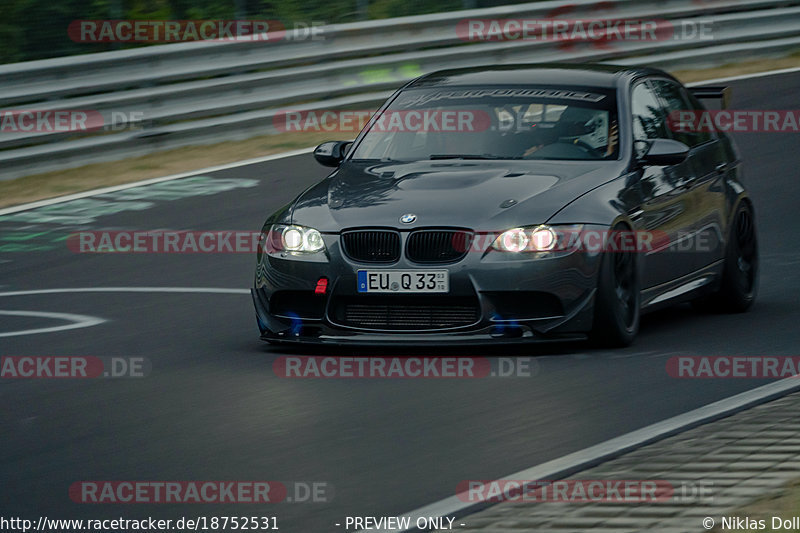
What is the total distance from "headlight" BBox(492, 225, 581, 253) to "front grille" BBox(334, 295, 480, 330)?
1.09ft

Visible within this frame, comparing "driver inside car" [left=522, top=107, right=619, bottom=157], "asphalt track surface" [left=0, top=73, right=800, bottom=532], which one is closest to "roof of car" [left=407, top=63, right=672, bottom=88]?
"driver inside car" [left=522, top=107, right=619, bottom=157]

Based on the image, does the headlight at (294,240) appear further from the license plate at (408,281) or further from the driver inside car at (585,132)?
the driver inside car at (585,132)

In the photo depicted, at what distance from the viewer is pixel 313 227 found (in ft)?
26.0

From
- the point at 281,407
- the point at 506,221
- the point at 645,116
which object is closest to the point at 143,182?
the point at 645,116

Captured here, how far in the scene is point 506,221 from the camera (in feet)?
25.1

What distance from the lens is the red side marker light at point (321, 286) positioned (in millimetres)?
7812

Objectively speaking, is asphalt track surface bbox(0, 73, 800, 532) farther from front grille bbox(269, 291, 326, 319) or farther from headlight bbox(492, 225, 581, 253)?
headlight bbox(492, 225, 581, 253)

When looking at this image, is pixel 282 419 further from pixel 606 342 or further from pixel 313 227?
pixel 606 342

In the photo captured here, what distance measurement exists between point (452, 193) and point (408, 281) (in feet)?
2.04

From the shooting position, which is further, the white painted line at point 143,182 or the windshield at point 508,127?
the white painted line at point 143,182

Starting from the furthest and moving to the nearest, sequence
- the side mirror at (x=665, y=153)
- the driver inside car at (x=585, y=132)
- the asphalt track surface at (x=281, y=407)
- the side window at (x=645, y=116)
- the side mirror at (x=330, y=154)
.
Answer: the side mirror at (x=330, y=154) < the side window at (x=645, y=116) < the driver inside car at (x=585, y=132) < the side mirror at (x=665, y=153) < the asphalt track surface at (x=281, y=407)

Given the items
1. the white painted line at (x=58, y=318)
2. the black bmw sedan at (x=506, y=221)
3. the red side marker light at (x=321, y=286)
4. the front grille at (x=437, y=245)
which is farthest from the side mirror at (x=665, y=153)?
the white painted line at (x=58, y=318)

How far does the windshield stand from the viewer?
864 centimetres

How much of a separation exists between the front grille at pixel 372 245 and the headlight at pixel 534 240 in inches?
20.8
